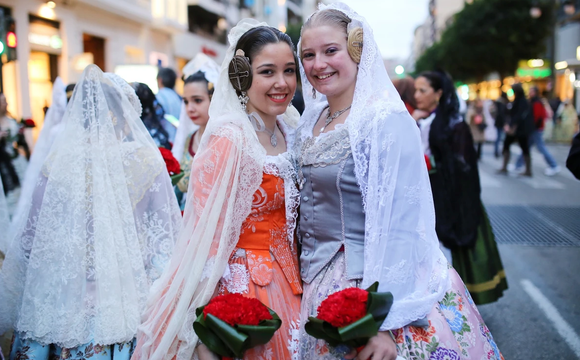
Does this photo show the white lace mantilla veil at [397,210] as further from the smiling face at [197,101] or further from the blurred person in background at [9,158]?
the blurred person in background at [9,158]

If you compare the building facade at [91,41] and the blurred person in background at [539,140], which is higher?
the building facade at [91,41]

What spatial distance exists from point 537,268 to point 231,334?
4953 millimetres

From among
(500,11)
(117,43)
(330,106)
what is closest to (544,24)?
(500,11)

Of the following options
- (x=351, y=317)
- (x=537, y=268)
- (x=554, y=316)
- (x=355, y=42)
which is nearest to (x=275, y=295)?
(x=351, y=317)

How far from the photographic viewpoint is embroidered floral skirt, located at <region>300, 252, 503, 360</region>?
1863 mm

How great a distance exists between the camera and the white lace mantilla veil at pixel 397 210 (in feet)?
6.13

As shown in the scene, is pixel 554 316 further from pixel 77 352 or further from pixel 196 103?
pixel 77 352

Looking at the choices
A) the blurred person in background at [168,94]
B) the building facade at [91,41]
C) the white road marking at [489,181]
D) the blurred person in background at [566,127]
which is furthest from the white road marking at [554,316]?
the blurred person in background at [566,127]

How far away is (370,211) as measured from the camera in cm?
192

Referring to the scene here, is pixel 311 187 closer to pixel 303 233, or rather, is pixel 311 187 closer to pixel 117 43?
pixel 303 233

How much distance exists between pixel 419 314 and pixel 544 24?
33.4 metres

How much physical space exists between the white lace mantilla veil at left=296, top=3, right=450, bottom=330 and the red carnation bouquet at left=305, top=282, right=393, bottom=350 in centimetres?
14

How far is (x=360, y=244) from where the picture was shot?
201 centimetres

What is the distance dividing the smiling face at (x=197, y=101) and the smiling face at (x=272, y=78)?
215 centimetres
